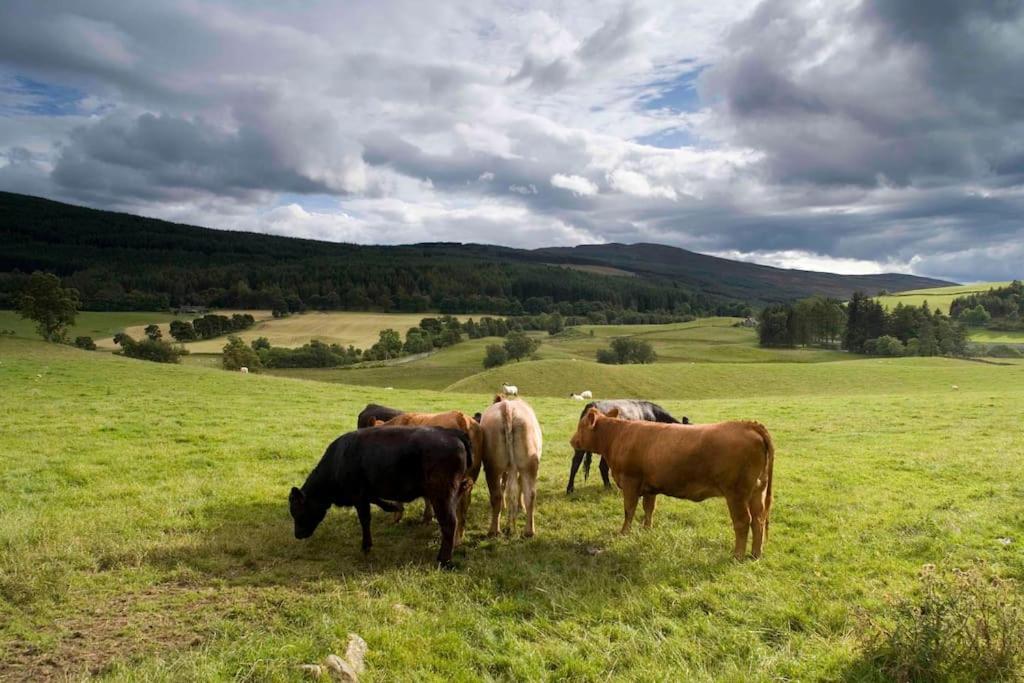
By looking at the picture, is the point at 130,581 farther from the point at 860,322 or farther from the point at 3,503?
the point at 860,322

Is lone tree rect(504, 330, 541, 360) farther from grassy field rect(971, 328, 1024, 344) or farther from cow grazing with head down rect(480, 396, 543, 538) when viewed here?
grassy field rect(971, 328, 1024, 344)

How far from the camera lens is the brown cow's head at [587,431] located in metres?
10.2

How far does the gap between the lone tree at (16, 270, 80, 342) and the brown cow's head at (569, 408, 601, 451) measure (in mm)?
63432

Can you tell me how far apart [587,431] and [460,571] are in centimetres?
359

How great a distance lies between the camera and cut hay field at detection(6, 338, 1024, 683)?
546 cm

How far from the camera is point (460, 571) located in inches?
299

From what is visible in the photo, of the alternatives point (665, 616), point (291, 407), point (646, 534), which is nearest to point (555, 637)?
point (665, 616)

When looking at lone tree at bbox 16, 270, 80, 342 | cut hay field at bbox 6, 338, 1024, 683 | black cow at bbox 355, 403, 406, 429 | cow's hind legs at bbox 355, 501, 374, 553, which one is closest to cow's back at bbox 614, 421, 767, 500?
cut hay field at bbox 6, 338, 1024, 683

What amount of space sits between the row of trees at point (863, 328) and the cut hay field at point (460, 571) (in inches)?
3463

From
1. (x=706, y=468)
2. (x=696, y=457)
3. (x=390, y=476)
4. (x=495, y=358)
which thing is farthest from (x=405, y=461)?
(x=495, y=358)

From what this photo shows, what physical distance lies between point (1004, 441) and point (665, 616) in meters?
15.6

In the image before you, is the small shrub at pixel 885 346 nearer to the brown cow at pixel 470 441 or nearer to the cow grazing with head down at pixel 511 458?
the cow grazing with head down at pixel 511 458

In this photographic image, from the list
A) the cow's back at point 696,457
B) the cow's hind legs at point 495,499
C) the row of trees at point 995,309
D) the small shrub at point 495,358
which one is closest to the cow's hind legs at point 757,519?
the cow's back at point 696,457

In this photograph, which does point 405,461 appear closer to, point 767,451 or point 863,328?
point 767,451
